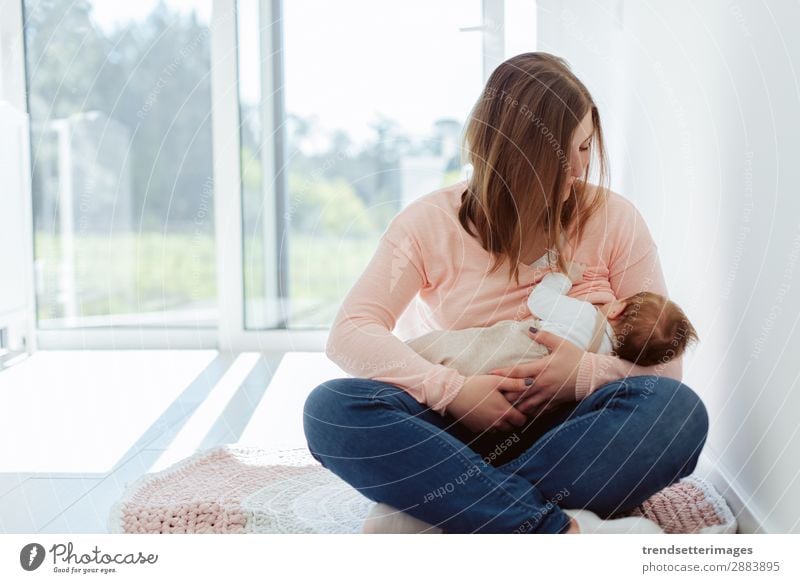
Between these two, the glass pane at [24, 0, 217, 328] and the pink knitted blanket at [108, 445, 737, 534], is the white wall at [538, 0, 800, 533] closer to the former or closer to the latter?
the pink knitted blanket at [108, 445, 737, 534]

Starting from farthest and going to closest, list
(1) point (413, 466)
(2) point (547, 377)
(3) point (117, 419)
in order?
1. (3) point (117, 419)
2. (2) point (547, 377)
3. (1) point (413, 466)

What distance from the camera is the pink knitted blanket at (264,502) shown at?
3.42 ft

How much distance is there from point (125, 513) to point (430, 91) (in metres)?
1.44

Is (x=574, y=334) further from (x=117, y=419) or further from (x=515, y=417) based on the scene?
(x=117, y=419)

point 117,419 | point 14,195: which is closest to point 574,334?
point 117,419

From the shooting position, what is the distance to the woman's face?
1.09m

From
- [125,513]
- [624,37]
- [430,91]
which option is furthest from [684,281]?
[430,91]

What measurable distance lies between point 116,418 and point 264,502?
21.8 inches

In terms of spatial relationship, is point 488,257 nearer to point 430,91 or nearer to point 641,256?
point 641,256

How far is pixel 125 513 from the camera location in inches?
42.2

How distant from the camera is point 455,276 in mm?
1121

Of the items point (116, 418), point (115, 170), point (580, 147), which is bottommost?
point (116, 418)

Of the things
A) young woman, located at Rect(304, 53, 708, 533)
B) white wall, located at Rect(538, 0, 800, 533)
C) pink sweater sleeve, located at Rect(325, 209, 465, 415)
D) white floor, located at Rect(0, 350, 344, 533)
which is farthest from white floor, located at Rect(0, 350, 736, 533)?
pink sweater sleeve, located at Rect(325, 209, 465, 415)

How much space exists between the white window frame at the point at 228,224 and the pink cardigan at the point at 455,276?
1.15m
